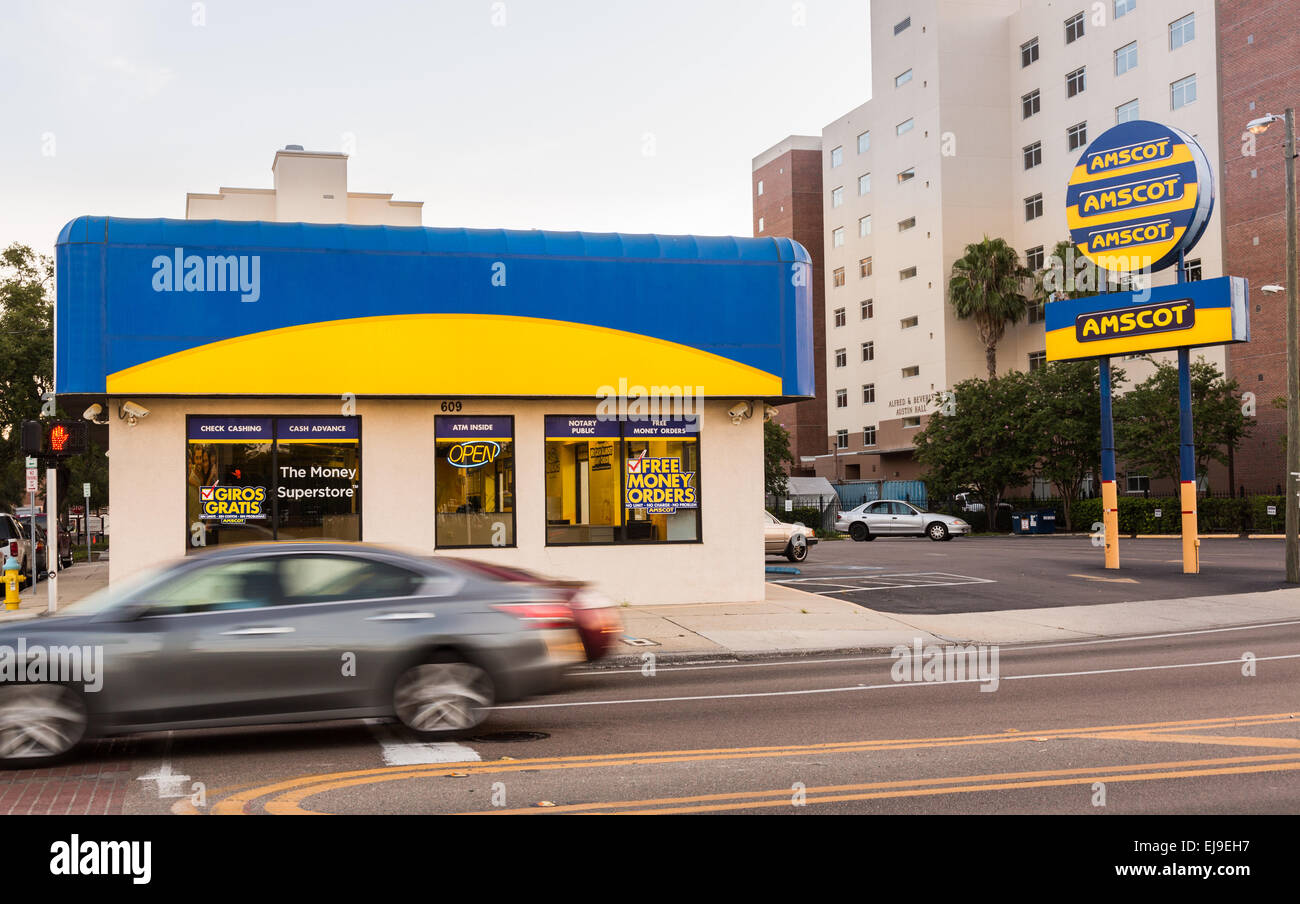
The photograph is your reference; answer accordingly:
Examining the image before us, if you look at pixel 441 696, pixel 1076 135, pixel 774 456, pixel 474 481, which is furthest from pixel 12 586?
pixel 1076 135

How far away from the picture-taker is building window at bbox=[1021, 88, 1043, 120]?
5794 cm

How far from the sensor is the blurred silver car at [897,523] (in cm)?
4322

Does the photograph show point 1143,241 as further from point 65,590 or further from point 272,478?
point 65,590

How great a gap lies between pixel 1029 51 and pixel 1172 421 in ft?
83.2

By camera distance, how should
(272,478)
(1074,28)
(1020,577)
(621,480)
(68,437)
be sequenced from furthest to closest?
(1074,28) < (1020,577) < (621,480) < (272,478) < (68,437)

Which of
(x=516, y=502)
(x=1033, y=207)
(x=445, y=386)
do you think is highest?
(x=1033, y=207)

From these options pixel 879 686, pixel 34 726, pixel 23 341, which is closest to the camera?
pixel 34 726

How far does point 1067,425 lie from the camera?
45094mm

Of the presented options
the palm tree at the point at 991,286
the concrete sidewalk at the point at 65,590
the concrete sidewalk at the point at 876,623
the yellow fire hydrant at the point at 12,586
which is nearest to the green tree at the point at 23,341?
the concrete sidewalk at the point at 65,590

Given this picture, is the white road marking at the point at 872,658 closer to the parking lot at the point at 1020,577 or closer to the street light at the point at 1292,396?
the parking lot at the point at 1020,577

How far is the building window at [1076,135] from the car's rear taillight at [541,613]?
52.2 m

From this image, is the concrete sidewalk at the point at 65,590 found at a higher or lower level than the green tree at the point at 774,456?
lower
